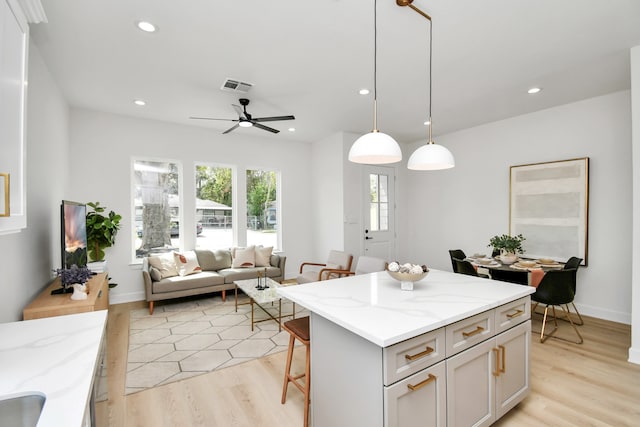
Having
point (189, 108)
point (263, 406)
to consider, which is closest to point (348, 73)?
point (189, 108)

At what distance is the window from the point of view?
584 cm

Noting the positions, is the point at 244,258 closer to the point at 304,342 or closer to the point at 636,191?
the point at 304,342

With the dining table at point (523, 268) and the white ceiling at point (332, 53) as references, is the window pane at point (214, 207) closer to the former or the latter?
the white ceiling at point (332, 53)

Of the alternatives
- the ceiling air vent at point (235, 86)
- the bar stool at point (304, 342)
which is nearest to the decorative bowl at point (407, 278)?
the bar stool at point (304, 342)

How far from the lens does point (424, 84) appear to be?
3.46 metres

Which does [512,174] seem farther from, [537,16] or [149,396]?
[149,396]

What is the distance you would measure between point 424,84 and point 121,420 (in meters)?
4.11

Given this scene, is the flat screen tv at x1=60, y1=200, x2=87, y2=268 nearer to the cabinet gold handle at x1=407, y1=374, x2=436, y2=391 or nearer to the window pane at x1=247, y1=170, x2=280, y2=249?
the window pane at x1=247, y1=170, x2=280, y2=249

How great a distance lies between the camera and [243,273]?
488cm

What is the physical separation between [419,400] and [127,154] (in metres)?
5.06

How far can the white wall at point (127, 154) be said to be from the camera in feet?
14.4

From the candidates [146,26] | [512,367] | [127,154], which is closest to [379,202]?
[512,367]

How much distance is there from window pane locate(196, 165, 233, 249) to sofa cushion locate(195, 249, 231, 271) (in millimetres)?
315

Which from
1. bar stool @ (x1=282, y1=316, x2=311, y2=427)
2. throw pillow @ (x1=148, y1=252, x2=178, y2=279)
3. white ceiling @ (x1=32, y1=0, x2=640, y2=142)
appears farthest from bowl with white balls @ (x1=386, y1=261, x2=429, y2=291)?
throw pillow @ (x1=148, y1=252, x2=178, y2=279)
